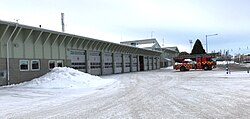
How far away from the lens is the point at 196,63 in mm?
55500

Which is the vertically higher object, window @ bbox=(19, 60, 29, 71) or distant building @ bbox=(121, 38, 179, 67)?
distant building @ bbox=(121, 38, 179, 67)

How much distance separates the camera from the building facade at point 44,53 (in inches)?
884

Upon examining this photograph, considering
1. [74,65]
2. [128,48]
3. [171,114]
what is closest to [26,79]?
[74,65]

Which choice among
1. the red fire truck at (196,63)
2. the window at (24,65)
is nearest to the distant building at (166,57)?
the red fire truck at (196,63)

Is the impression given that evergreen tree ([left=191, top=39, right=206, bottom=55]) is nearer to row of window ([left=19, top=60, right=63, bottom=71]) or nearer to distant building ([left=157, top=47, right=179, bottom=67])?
distant building ([left=157, top=47, right=179, bottom=67])

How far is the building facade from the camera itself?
73.7ft

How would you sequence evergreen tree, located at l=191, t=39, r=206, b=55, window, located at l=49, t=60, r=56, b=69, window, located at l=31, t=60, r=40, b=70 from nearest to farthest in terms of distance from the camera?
window, located at l=31, t=60, r=40, b=70
window, located at l=49, t=60, r=56, b=69
evergreen tree, located at l=191, t=39, r=206, b=55

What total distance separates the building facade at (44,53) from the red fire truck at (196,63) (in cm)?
1484

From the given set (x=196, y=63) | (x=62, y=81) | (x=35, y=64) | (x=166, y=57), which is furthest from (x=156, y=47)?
(x=62, y=81)

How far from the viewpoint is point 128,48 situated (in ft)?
165

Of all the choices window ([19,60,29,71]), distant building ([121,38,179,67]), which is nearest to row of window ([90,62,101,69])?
window ([19,60,29,71])

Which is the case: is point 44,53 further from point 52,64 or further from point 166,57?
point 166,57

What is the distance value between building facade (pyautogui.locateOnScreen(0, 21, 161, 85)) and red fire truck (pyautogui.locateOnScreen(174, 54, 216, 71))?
14.8m

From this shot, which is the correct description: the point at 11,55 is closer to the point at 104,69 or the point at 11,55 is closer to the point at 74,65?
the point at 74,65
